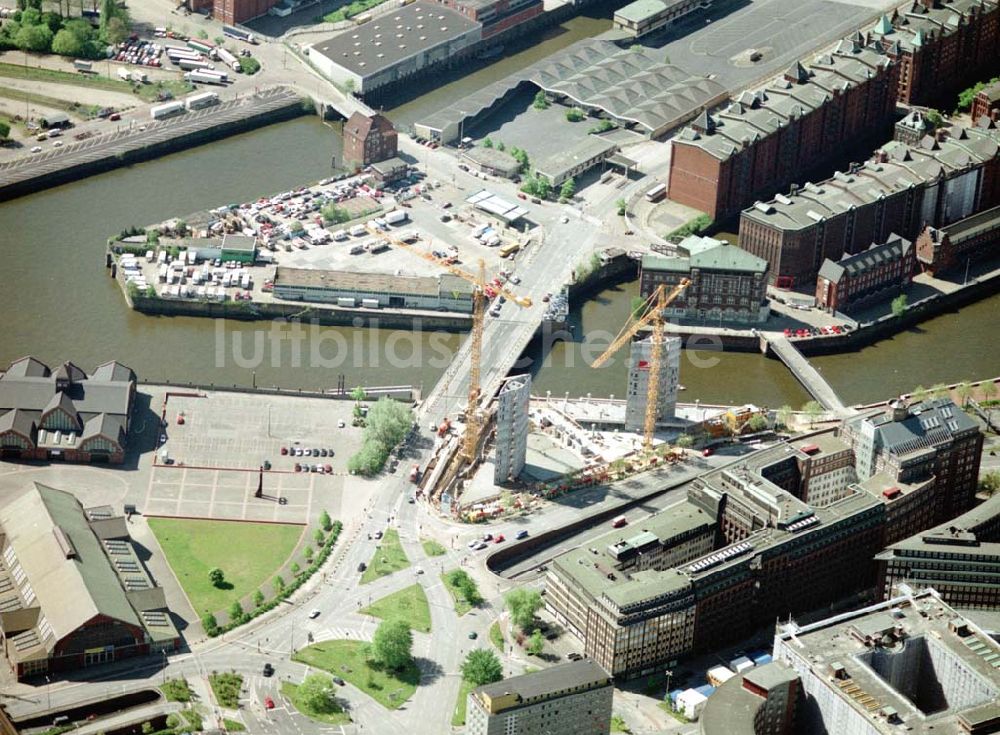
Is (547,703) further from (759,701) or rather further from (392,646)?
(759,701)

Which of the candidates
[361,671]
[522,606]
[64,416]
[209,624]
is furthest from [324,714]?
[64,416]

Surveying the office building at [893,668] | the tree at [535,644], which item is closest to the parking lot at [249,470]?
the tree at [535,644]

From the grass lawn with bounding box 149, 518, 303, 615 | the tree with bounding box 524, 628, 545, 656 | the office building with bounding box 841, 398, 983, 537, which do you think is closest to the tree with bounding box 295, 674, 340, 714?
the grass lawn with bounding box 149, 518, 303, 615

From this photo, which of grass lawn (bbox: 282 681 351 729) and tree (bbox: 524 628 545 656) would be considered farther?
tree (bbox: 524 628 545 656)

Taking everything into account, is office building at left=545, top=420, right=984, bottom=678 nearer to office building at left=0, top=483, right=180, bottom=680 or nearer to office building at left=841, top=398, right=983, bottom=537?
office building at left=841, top=398, right=983, bottom=537

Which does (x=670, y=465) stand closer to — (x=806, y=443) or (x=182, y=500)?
(x=806, y=443)

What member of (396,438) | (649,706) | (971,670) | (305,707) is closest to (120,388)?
(396,438)

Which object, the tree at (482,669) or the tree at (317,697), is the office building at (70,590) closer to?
the tree at (317,697)
